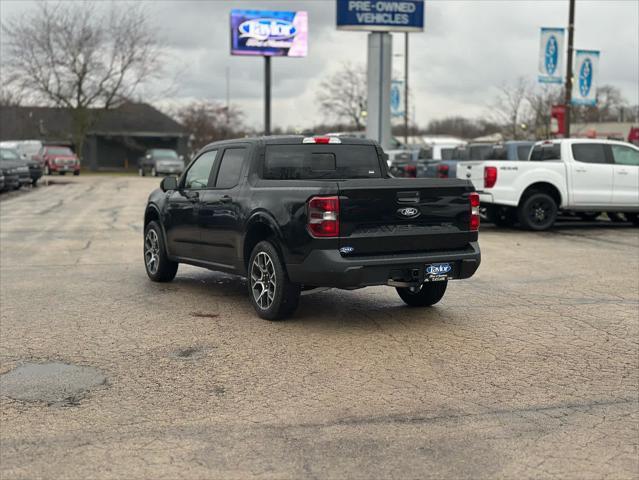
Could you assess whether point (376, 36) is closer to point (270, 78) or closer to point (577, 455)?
point (270, 78)

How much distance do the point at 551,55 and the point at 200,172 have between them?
1800cm

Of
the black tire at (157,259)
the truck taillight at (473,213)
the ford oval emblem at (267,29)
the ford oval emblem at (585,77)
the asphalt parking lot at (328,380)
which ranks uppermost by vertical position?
the ford oval emblem at (267,29)

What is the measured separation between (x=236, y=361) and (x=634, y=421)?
291 cm

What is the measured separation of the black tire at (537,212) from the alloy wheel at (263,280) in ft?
31.9

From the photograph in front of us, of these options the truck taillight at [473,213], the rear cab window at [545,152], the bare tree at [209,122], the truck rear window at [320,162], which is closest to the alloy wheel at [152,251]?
the truck rear window at [320,162]

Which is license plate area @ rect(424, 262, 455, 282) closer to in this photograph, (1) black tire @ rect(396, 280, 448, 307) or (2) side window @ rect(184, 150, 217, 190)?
(1) black tire @ rect(396, 280, 448, 307)

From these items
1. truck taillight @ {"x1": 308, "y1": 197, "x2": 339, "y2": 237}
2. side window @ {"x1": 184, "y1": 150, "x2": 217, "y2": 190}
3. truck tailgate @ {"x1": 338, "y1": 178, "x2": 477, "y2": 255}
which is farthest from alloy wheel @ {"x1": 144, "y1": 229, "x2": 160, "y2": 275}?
truck tailgate @ {"x1": 338, "y1": 178, "x2": 477, "y2": 255}

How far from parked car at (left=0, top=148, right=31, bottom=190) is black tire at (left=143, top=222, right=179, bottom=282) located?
22.0 metres

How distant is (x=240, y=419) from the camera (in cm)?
484

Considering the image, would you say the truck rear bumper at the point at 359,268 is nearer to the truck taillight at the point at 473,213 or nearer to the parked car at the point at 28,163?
the truck taillight at the point at 473,213

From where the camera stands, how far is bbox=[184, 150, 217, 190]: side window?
9.09m

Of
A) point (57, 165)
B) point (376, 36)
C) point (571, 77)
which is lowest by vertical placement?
point (57, 165)

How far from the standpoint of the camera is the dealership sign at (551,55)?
24234 mm

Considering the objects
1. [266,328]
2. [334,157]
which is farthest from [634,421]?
[334,157]
